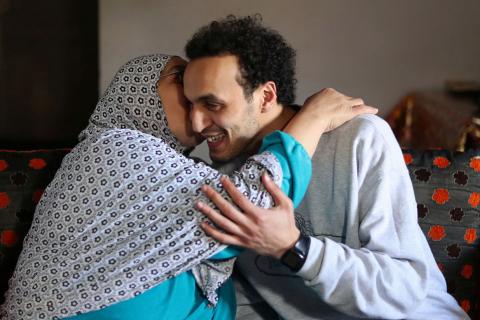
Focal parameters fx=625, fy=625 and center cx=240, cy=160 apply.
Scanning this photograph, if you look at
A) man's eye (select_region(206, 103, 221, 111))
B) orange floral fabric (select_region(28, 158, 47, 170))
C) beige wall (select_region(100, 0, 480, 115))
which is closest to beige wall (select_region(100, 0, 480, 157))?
beige wall (select_region(100, 0, 480, 115))

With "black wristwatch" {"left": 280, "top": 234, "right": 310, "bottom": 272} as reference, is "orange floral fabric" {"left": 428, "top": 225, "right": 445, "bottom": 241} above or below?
below

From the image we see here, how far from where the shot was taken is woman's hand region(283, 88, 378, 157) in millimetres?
1309

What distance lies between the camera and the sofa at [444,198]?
63.8 inches

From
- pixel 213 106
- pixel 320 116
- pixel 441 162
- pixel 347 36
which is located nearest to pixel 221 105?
pixel 213 106

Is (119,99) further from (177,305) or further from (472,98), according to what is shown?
(472,98)

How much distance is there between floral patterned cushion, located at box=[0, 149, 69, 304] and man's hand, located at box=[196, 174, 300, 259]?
651mm

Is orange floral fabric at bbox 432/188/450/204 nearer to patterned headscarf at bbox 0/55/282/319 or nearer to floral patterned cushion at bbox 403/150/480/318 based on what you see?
floral patterned cushion at bbox 403/150/480/318

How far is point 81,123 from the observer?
3.04m

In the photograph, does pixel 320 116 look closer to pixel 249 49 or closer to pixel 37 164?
pixel 249 49

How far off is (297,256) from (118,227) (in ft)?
1.12

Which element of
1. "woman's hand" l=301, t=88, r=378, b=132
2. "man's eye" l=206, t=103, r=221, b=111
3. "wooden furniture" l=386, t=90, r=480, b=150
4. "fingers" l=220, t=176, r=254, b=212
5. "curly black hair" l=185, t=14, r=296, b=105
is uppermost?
"curly black hair" l=185, t=14, r=296, b=105

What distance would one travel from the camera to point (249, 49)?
1379mm

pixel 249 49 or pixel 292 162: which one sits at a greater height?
pixel 249 49

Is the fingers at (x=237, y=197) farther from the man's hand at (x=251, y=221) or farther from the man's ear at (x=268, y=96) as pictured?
the man's ear at (x=268, y=96)
